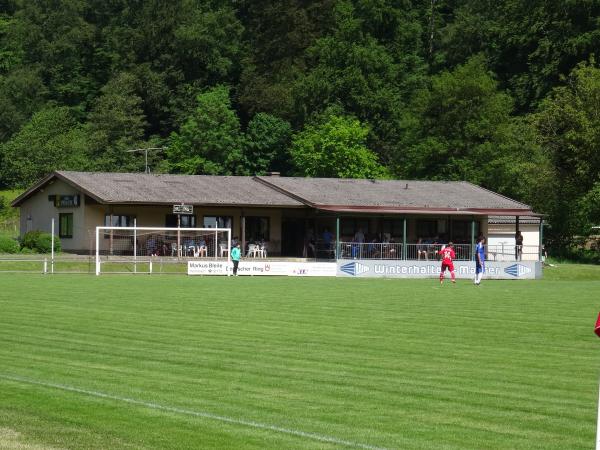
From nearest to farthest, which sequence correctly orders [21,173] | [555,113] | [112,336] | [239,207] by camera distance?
[112,336] → [239,207] → [555,113] → [21,173]

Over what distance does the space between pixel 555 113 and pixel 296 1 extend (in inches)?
1748

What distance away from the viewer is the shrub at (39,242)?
6156 centimetres

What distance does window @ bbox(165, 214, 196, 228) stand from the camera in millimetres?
67125

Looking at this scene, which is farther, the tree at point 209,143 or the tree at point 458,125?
the tree at point 209,143

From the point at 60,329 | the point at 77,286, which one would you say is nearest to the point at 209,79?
the point at 77,286

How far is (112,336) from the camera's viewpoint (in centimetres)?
2056

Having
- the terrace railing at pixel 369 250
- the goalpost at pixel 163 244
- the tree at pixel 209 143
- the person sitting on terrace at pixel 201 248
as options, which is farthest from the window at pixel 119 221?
the tree at pixel 209 143

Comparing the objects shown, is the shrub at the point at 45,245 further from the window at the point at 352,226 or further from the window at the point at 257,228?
the window at the point at 352,226

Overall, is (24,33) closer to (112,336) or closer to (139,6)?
(139,6)

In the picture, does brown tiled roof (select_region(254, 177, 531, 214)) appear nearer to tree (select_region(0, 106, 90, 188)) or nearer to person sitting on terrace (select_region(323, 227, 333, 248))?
person sitting on terrace (select_region(323, 227, 333, 248))

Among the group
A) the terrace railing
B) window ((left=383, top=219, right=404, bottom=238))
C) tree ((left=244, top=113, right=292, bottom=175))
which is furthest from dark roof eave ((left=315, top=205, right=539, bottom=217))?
tree ((left=244, top=113, right=292, bottom=175))

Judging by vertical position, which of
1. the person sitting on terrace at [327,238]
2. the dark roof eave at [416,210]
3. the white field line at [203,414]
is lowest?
the white field line at [203,414]

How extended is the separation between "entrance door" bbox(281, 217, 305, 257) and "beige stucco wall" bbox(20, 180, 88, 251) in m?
11.8

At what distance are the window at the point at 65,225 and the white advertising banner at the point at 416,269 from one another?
64.1ft
